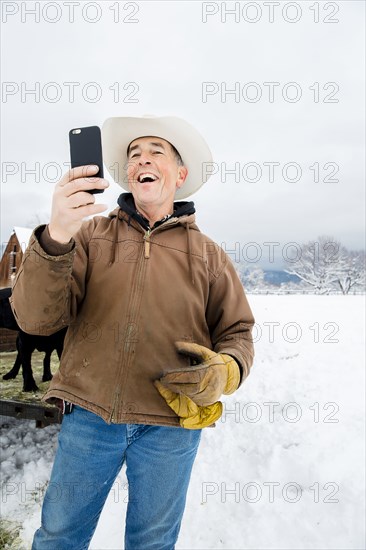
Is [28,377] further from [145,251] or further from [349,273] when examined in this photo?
[349,273]

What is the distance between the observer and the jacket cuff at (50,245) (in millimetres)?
1682

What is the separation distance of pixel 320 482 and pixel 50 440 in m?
3.51

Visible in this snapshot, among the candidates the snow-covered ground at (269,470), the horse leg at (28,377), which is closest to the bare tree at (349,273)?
the snow-covered ground at (269,470)

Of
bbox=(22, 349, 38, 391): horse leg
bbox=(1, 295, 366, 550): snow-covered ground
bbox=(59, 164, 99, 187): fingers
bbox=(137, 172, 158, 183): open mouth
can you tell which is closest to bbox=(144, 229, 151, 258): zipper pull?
bbox=(137, 172, 158, 183): open mouth

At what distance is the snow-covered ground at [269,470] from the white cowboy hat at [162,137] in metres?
3.28

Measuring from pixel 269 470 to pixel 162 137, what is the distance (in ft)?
13.2

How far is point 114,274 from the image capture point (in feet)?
7.11

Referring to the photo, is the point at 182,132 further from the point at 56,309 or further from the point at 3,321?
the point at 3,321

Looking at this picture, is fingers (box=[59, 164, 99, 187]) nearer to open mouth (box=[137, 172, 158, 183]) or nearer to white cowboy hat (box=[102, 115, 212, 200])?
open mouth (box=[137, 172, 158, 183])

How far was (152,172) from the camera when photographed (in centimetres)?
229

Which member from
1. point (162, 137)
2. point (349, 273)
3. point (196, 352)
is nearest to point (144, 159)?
point (162, 137)

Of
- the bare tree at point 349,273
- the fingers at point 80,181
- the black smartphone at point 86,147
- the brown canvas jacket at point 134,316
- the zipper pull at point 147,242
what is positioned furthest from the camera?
the bare tree at point 349,273

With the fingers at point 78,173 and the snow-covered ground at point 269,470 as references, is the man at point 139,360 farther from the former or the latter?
the snow-covered ground at point 269,470

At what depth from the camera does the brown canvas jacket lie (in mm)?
2068
